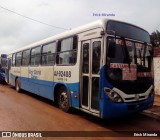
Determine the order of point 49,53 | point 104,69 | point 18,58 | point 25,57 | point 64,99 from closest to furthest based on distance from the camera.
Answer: point 104,69 → point 64,99 → point 49,53 → point 25,57 → point 18,58

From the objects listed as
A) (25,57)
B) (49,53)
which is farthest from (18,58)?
(49,53)

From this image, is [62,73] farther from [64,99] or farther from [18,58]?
[18,58]

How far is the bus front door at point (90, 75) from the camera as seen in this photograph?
21.8ft

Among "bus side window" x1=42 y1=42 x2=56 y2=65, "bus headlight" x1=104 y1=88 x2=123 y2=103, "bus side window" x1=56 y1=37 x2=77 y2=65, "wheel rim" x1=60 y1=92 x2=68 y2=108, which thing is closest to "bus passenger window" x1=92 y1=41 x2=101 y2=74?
"bus headlight" x1=104 y1=88 x2=123 y2=103

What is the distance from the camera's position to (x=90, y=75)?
6.90 m

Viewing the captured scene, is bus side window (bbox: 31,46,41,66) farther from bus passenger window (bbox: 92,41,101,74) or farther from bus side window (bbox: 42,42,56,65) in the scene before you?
bus passenger window (bbox: 92,41,101,74)

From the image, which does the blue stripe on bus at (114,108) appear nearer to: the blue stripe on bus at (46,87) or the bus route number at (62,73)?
the blue stripe on bus at (46,87)

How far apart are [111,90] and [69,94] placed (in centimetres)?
210

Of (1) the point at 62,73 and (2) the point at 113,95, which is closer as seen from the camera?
(2) the point at 113,95

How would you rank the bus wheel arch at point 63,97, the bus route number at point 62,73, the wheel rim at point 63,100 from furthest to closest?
1. the wheel rim at point 63,100
2. the bus wheel arch at point 63,97
3. the bus route number at point 62,73

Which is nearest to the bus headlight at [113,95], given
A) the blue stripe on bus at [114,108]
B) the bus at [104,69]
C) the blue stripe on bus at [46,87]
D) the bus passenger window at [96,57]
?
the bus at [104,69]

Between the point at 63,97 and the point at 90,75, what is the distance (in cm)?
210

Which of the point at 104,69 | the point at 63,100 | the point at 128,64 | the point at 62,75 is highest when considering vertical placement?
the point at 128,64

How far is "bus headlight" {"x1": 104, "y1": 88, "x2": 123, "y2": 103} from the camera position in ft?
20.6
